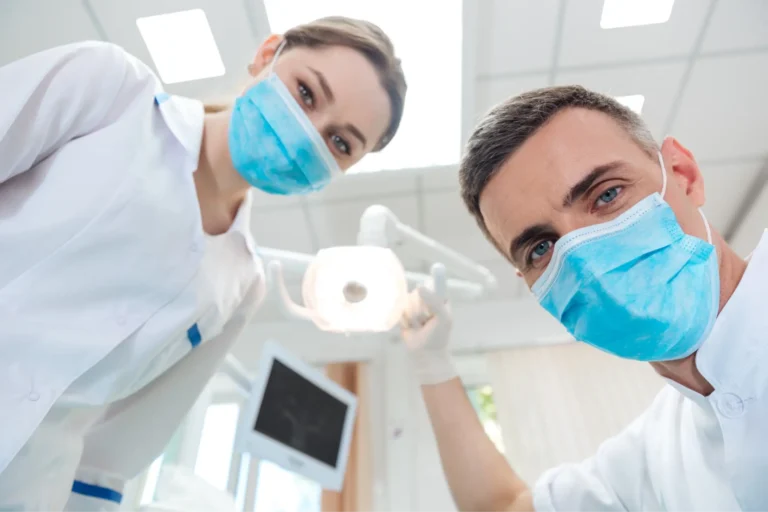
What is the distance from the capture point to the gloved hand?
1323 mm

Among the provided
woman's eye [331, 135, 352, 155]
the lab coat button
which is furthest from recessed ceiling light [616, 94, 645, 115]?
the lab coat button

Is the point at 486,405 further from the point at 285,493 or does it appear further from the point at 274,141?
the point at 274,141

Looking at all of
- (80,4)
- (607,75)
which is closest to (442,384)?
(607,75)

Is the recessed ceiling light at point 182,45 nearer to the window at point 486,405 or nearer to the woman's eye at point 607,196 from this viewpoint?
the woman's eye at point 607,196

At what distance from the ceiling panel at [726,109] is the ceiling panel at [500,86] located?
2.00ft

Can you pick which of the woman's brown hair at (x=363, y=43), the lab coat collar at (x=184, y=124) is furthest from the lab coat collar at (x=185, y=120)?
the woman's brown hair at (x=363, y=43)

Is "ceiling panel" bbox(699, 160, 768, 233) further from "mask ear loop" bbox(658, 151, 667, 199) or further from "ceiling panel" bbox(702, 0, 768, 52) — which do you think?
"mask ear loop" bbox(658, 151, 667, 199)

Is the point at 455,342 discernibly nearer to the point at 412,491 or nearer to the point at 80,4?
the point at 412,491

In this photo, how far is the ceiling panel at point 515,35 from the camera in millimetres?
1728

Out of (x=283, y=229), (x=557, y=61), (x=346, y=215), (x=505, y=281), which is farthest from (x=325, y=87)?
(x=505, y=281)

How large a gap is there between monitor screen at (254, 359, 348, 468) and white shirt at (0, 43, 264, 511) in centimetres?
34

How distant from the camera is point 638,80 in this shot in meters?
1.97

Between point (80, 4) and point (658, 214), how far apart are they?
6.19ft

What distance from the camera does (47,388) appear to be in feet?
2.53
